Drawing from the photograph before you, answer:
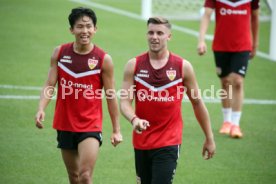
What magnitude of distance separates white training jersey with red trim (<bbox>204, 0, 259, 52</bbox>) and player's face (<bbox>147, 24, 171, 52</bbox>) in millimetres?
5031

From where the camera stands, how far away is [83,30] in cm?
764

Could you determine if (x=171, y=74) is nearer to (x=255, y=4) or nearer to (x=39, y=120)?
(x=39, y=120)

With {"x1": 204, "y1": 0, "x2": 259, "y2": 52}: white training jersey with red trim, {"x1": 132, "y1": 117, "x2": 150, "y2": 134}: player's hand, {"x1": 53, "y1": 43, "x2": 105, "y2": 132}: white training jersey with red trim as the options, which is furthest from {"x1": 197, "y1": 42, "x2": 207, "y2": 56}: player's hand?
{"x1": 132, "y1": 117, "x2": 150, "y2": 134}: player's hand

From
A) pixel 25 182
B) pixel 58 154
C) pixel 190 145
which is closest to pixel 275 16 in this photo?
pixel 190 145

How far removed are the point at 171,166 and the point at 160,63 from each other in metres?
1.06

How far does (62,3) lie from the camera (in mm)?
30094

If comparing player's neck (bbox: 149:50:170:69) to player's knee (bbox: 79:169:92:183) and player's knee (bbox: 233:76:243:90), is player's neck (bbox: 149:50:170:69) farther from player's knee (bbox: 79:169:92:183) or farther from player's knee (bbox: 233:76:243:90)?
player's knee (bbox: 233:76:243:90)

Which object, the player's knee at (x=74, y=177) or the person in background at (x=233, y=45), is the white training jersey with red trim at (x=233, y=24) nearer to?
the person in background at (x=233, y=45)

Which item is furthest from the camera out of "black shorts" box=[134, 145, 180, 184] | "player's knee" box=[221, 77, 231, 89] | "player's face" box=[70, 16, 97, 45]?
"player's knee" box=[221, 77, 231, 89]

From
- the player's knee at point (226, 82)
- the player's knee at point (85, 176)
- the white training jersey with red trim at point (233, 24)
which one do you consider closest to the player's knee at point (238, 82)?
the player's knee at point (226, 82)

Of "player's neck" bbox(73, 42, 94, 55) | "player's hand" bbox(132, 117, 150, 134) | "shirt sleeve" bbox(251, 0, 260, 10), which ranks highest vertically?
"player's neck" bbox(73, 42, 94, 55)

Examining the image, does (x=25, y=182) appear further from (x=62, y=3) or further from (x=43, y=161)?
(x=62, y=3)

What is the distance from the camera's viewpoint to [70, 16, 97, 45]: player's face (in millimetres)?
7625

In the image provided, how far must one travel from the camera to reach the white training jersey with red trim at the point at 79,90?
7.64 m
